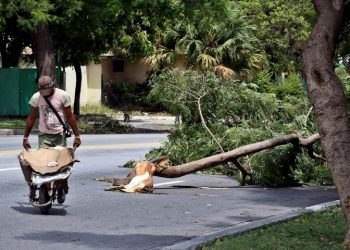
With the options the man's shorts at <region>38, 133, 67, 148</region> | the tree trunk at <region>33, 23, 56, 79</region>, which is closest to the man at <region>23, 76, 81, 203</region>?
the man's shorts at <region>38, 133, 67, 148</region>

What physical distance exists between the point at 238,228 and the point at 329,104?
2.58 meters

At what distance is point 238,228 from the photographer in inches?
376

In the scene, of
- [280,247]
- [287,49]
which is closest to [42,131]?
[280,247]

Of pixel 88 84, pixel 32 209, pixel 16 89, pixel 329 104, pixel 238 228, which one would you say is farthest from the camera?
pixel 88 84

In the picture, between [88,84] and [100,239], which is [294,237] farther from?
[88,84]

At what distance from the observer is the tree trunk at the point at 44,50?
27.3 m

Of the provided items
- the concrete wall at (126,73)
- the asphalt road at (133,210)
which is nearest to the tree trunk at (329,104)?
the asphalt road at (133,210)

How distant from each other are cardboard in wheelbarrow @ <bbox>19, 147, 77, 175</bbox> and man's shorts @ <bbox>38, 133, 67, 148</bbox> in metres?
0.29

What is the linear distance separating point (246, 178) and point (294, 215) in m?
4.05

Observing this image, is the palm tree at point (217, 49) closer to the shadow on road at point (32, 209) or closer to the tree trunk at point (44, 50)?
the tree trunk at point (44, 50)

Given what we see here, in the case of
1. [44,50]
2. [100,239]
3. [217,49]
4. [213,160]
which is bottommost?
[100,239]

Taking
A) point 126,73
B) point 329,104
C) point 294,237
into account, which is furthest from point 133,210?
point 126,73

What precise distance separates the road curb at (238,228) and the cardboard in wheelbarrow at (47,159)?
92.5 inches

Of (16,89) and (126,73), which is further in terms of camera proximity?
(126,73)
